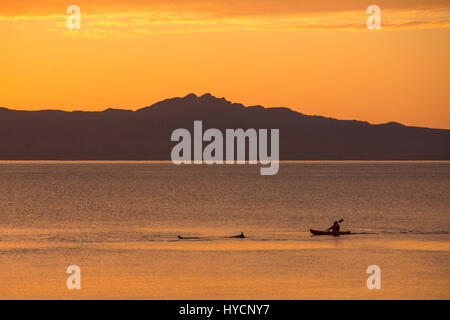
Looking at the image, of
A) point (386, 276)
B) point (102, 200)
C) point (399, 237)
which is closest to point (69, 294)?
point (386, 276)

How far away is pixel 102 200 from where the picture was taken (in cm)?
12156

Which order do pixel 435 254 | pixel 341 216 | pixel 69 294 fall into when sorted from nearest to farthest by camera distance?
pixel 69 294 < pixel 435 254 < pixel 341 216

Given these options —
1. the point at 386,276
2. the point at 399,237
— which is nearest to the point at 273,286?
the point at 386,276

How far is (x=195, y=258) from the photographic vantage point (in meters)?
50.2

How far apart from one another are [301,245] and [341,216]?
35.6 metres

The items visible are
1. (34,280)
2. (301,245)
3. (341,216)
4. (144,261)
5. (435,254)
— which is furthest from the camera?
(341,216)
